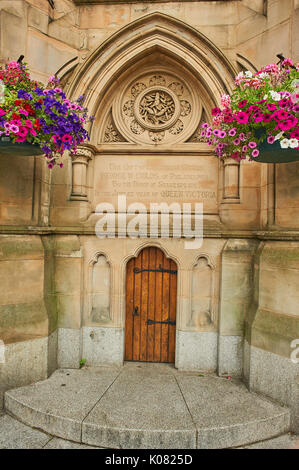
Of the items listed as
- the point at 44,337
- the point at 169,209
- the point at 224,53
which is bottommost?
the point at 44,337

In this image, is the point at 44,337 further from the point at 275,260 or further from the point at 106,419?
the point at 275,260

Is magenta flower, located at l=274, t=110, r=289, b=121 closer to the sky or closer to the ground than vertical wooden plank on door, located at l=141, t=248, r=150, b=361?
closer to the sky

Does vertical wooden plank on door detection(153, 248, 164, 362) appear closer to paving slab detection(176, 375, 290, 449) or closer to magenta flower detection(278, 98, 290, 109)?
paving slab detection(176, 375, 290, 449)

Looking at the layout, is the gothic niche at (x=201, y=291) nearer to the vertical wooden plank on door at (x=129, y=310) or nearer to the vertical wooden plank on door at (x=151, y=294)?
the vertical wooden plank on door at (x=151, y=294)

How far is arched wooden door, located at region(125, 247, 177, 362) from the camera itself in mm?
4418

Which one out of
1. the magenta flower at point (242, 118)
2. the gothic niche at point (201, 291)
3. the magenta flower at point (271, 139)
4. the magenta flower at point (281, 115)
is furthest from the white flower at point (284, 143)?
the gothic niche at point (201, 291)

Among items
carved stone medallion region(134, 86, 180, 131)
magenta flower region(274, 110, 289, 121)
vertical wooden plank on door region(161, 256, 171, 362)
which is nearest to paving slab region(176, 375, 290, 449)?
vertical wooden plank on door region(161, 256, 171, 362)

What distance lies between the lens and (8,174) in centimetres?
383

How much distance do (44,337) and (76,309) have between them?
62 cm

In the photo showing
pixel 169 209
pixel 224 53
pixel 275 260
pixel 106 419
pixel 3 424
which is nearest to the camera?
pixel 106 419

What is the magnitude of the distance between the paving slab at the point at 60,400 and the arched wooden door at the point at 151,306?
2.28ft

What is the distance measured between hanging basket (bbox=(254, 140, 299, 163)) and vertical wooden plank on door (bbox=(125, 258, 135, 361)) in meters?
2.48

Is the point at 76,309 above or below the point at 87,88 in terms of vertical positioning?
below
